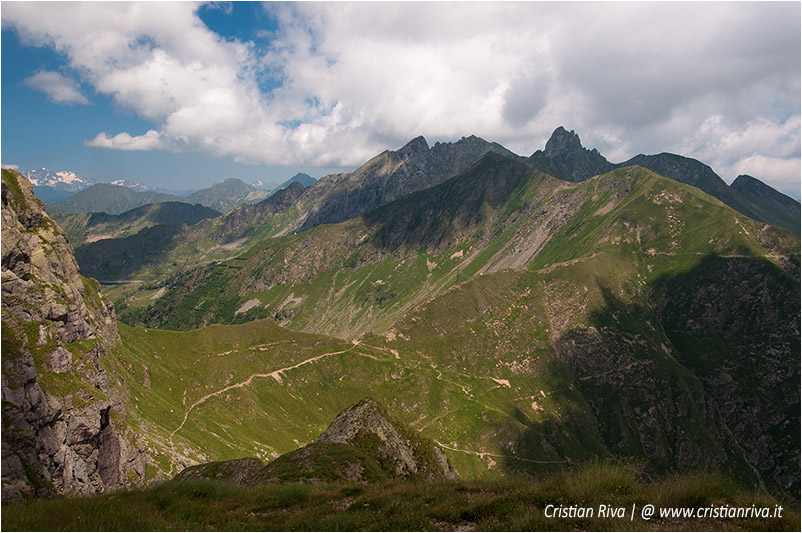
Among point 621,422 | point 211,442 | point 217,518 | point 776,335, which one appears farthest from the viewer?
point 776,335

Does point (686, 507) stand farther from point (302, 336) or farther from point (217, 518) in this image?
point (302, 336)

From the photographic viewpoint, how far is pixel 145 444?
74.2 meters

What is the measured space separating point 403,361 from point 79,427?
140296 millimetres

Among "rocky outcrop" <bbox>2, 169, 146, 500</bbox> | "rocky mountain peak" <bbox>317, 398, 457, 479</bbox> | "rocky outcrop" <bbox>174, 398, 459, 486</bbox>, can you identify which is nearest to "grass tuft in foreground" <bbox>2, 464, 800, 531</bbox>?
"rocky outcrop" <bbox>174, 398, 459, 486</bbox>

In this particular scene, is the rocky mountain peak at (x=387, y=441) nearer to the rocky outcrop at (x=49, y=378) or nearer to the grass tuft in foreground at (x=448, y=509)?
the grass tuft in foreground at (x=448, y=509)

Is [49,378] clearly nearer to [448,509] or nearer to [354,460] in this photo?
[354,460]

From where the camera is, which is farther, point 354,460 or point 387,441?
point 387,441

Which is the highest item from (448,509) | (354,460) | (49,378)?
(448,509)

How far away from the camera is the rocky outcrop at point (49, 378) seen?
143 ft

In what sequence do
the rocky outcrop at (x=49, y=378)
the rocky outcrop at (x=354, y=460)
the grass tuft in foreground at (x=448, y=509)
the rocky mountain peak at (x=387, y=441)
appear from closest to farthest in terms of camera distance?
the grass tuft in foreground at (x=448, y=509) < the rocky outcrop at (x=354, y=460) < the rocky mountain peak at (x=387, y=441) < the rocky outcrop at (x=49, y=378)

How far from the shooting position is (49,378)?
194 feet

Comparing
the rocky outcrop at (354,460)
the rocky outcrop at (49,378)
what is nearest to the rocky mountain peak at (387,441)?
the rocky outcrop at (354,460)

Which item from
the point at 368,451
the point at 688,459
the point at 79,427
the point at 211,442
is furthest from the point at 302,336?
the point at 688,459

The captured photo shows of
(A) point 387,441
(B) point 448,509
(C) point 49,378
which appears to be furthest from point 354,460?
(C) point 49,378
